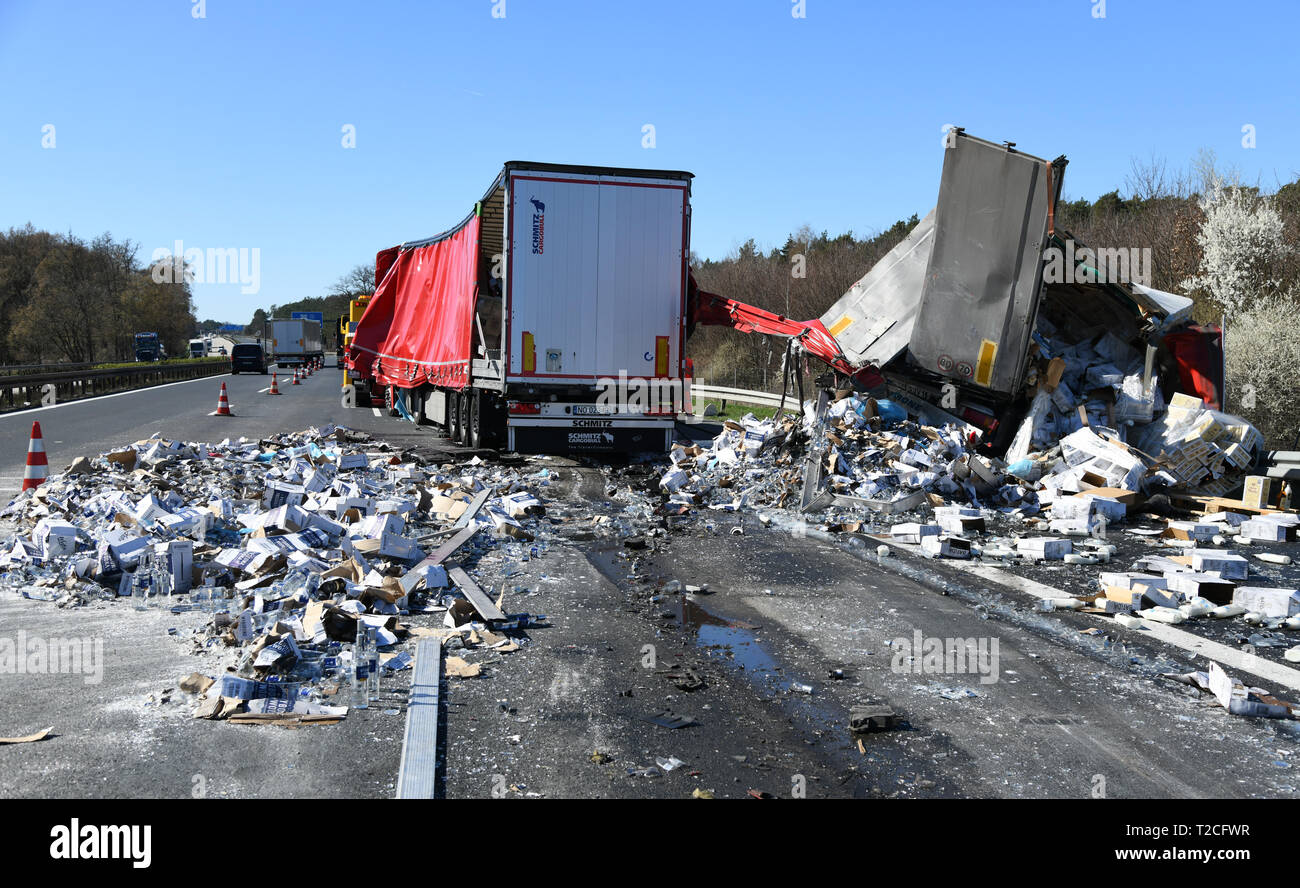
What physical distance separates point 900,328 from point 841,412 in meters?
1.45

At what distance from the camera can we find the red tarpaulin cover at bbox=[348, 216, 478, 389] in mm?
14359

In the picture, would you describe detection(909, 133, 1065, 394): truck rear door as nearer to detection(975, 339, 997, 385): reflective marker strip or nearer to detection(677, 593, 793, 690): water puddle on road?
detection(975, 339, 997, 385): reflective marker strip

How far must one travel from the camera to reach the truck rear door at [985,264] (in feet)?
36.0

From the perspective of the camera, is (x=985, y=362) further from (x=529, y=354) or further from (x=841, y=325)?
(x=529, y=354)

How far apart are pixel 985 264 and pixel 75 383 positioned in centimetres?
3090

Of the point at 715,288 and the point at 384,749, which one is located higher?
the point at 715,288

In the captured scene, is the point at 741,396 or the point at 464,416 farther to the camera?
the point at 741,396

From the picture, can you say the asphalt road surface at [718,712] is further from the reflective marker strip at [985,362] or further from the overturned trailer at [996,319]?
the overturned trailer at [996,319]

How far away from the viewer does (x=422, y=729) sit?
3.97 meters

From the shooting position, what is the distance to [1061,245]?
1118 cm

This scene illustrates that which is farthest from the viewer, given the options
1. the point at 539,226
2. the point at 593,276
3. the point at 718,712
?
the point at 593,276

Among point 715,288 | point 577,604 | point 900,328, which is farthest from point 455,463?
point 715,288

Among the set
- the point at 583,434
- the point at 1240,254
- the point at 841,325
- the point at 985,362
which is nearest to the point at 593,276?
the point at 583,434
